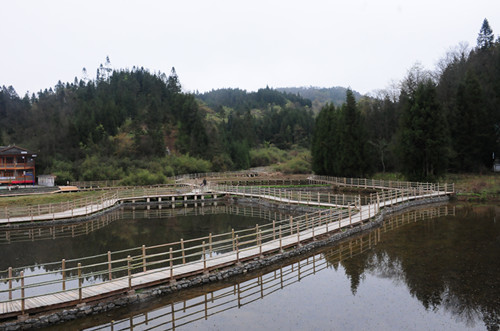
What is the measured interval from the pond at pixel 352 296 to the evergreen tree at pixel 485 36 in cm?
5221

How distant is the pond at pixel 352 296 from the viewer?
10.2 metres

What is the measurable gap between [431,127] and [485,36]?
101 feet

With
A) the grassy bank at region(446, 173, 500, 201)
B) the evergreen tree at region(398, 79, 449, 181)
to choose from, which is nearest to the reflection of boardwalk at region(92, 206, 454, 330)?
the grassy bank at region(446, 173, 500, 201)

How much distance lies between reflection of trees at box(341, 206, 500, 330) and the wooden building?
1957 inches

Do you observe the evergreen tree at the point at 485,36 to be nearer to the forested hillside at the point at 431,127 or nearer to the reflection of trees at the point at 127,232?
the forested hillside at the point at 431,127

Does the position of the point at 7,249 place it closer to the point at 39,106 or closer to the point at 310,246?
the point at 310,246

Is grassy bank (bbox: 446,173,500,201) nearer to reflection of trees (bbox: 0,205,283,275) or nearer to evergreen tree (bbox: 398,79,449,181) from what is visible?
evergreen tree (bbox: 398,79,449,181)

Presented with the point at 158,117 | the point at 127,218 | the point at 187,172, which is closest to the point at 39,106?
the point at 158,117

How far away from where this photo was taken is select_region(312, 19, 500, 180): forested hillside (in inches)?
1582

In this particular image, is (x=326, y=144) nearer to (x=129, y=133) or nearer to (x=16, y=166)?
(x=129, y=133)

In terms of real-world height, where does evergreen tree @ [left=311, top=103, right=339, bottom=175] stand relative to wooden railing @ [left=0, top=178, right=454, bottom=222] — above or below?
above

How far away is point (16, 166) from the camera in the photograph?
51188 millimetres

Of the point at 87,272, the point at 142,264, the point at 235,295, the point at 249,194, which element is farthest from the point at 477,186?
the point at 87,272

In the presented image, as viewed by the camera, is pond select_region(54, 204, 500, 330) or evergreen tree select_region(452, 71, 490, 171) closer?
pond select_region(54, 204, 500, 330)
